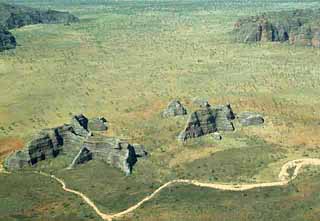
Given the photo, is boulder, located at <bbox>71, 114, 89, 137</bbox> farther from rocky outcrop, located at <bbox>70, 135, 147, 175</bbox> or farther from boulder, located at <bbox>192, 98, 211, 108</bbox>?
boulder, located at <bbox>192, 98, 211, 108</bbox>

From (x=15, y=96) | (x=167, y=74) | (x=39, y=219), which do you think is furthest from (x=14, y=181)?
(x=167, y=74)

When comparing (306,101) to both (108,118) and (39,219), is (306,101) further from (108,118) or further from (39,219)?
(39,219)

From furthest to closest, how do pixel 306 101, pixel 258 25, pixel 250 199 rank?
1. pixel 258 25
2. pixel 306 101
3. pixel 250 199

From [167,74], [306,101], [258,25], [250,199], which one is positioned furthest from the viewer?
[258,25]

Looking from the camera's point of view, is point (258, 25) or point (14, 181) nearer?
point (14, 181)

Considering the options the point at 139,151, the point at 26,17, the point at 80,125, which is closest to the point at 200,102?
the point at 80,125

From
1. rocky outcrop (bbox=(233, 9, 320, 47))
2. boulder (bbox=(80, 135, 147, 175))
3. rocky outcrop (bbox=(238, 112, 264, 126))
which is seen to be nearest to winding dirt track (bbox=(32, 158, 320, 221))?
boulder (bbox=(80, 135, 147, 175))
